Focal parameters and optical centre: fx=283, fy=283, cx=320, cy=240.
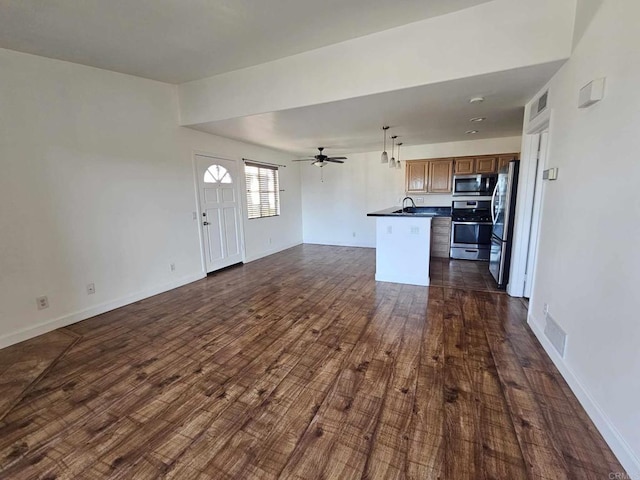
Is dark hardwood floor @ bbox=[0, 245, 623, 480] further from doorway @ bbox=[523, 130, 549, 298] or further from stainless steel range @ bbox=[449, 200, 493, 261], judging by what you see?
stainless steel range @ bbox=[449, 200, 493, 261]

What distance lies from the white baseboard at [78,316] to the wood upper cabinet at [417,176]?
4.92 m

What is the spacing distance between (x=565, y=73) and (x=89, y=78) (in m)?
4.72

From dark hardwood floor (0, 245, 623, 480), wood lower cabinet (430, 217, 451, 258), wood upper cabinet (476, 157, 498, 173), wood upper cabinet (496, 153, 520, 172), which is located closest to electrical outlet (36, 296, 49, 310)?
dark hardwood floor (0, 245, 623, 480)

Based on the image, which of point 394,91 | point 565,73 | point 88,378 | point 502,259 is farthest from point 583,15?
point 88,378

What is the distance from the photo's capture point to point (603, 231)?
5.49 ft

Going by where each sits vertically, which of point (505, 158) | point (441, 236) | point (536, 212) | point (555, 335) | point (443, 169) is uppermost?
point (505, 158)

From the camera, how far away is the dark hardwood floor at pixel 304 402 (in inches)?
57.3

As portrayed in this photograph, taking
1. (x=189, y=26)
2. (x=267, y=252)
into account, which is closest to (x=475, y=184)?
(x=267, y=252)

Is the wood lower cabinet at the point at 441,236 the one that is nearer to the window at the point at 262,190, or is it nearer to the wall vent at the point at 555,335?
the wall vent at the point at 555,335

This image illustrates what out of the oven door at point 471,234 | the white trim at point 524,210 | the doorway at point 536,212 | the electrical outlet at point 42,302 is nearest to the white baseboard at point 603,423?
the doorway at point 536,212

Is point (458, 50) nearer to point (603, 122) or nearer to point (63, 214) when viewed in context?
point (603, 122)

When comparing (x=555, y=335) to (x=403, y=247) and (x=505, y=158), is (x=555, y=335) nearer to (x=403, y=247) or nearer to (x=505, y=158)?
(x=403, y=247)

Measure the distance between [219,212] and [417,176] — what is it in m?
4.20

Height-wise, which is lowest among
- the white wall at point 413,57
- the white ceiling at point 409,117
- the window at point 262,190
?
the window at point 262,190
